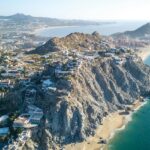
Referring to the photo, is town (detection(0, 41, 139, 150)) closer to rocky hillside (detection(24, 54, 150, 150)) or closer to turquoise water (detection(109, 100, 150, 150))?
rocky hillside (detection(24, 54, 150, 150))

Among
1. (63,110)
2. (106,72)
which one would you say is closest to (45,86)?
(63,110)

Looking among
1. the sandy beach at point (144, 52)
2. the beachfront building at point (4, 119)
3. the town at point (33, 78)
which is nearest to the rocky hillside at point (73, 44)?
the town at point (33, 78)

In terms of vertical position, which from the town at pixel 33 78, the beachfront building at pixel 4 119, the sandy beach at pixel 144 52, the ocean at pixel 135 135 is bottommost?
the sandy beach at pixel 144 52

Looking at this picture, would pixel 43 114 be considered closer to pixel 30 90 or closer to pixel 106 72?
pixel 30 90

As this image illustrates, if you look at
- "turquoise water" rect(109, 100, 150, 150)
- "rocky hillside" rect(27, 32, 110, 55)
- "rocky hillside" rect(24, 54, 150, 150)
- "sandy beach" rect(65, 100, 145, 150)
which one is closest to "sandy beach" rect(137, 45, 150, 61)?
A: "rocky hillside" rect(27, 32, 110, 55)

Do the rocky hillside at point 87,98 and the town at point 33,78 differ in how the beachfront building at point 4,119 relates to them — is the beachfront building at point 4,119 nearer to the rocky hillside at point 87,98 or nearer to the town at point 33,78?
the town at point 33,78

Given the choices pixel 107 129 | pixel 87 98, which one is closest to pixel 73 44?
pixel 87 98
